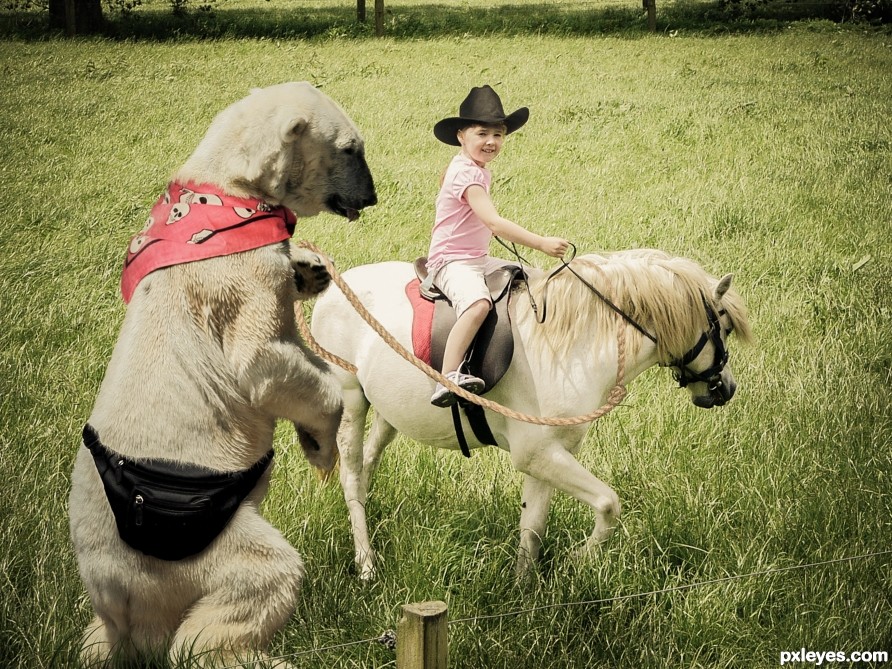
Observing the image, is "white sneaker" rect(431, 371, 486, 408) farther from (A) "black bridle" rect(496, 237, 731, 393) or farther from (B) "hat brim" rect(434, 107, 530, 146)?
(B) "hat brim" rect(434, 107, 530, 146)

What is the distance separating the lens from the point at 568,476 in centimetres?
362

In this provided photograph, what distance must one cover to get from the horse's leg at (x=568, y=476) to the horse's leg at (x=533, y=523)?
0.21m

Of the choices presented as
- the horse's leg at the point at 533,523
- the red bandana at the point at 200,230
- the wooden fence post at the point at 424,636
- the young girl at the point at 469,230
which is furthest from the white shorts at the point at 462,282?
the wooden fence post at the point at 424,636

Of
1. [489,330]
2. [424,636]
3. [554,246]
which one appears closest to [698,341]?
[554,246]

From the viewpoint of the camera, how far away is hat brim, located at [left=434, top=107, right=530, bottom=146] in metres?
3.73

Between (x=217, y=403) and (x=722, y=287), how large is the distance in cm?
250

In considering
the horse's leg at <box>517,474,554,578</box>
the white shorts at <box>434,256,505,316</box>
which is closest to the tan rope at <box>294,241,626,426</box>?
the white shorts at <box>434,256,505,316</box>

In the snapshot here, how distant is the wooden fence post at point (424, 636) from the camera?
2.12 meters

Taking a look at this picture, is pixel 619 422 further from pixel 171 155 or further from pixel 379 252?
pixel 171 155

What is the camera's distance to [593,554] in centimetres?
379

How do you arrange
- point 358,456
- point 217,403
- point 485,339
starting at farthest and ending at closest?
point 358,456 < point 485,339 < point 217,403

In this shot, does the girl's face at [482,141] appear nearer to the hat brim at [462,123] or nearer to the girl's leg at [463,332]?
the hat brim at [462,123]

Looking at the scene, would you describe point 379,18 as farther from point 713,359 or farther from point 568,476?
point 568,476
